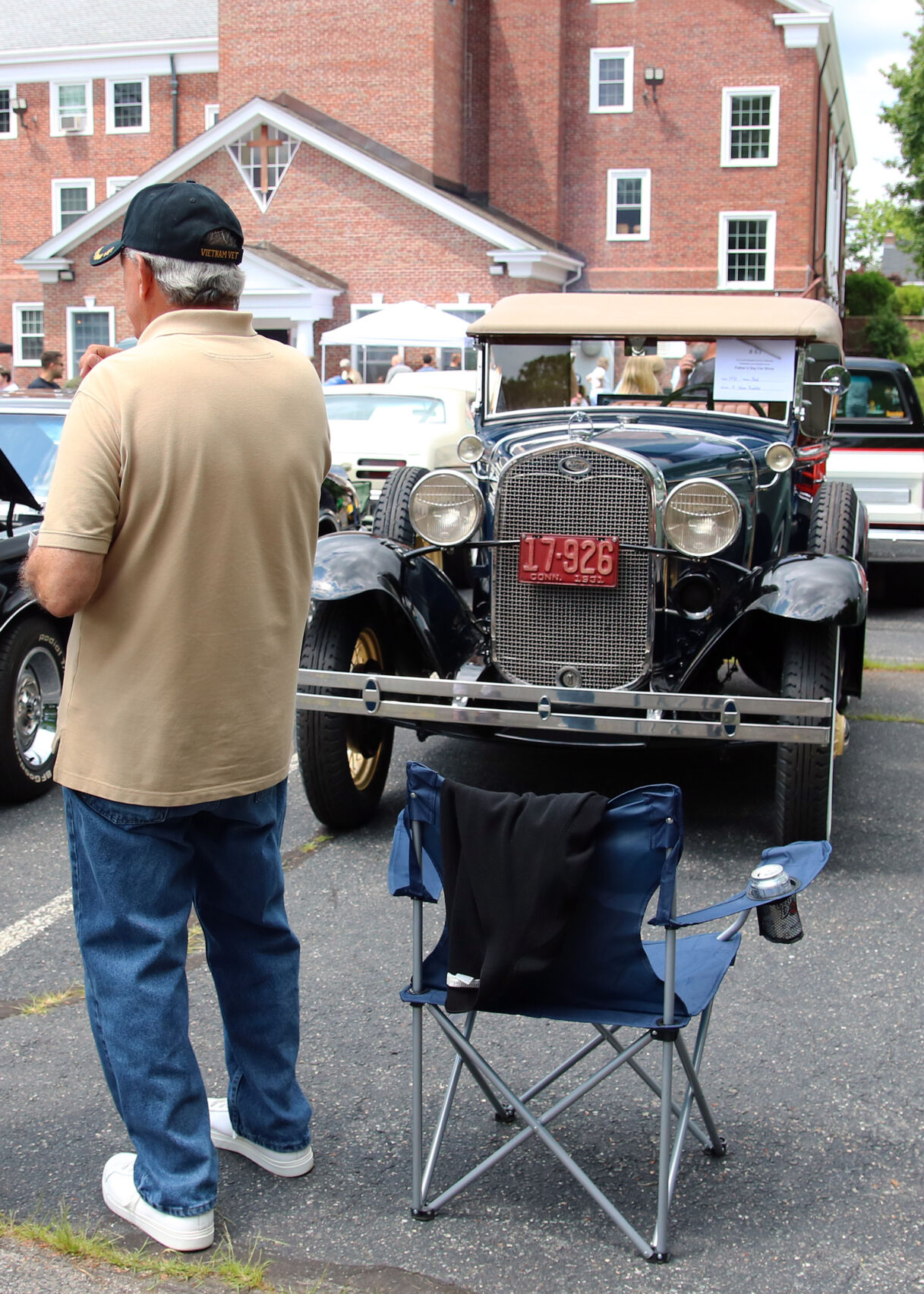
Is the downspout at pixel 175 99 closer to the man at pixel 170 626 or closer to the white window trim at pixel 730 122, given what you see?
the white window trim at pixel 730 122

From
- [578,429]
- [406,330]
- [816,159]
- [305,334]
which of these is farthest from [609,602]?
[816,159]

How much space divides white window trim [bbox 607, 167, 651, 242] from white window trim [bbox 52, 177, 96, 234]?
15.0 metres

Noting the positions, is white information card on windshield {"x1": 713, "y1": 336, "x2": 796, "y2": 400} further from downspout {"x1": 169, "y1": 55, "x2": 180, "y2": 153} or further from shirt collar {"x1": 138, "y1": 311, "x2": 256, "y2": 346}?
downspout {"x1": 169, "y1": 55, "x2": 180, "y2": 153}

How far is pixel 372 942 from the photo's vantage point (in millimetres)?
4430

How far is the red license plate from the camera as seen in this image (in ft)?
17.0

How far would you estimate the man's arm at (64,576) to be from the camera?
2416 mm

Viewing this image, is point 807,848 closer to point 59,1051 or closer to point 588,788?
point 59,1051

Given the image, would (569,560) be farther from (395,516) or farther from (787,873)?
(787,873)

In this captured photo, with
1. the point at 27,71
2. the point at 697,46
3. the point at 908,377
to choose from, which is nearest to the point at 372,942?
the point at 908,377

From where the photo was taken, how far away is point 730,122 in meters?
31.8

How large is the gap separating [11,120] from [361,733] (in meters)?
38.0

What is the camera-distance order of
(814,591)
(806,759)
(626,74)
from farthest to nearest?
(626,74) < (814,591) < (806,759)

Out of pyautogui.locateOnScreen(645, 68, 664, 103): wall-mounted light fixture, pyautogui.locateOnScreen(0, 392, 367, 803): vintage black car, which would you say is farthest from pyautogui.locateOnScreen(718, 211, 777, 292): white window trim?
pyautogui.locateOnScreen(0, 392, 367, 803): vintage black car

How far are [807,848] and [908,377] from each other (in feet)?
36.0
